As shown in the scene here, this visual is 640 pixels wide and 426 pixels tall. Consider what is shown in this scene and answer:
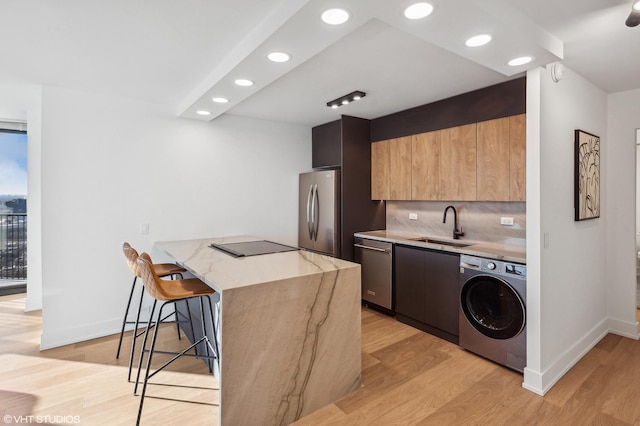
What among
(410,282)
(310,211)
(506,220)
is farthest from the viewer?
(310,211)

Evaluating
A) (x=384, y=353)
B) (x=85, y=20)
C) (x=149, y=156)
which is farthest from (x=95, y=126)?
(x=384, y=353)

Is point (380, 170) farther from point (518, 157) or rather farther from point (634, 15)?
point (634, 15)

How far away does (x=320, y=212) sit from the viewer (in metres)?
4.14

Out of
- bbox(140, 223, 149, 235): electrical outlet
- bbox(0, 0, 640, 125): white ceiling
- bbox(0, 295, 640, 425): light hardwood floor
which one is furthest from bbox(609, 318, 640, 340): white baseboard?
bbox(140, 223, 149, 235): electrical outlet

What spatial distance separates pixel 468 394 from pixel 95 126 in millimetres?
4031

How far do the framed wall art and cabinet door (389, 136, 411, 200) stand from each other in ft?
5.11

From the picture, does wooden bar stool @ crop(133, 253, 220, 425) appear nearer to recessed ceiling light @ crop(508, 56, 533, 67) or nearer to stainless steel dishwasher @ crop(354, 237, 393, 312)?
stainless steel dishwasher @ crop(354, 237, 393, 312)

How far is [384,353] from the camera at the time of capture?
9.32ft

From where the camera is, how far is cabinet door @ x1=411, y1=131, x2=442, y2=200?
3469 mm

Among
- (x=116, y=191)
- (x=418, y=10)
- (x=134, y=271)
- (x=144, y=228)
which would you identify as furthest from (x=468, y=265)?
(x=116, y=191)

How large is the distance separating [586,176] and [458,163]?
1052 mm

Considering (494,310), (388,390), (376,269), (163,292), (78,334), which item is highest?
(163,292)

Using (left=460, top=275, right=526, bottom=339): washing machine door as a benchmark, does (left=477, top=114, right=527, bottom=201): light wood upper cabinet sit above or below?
above

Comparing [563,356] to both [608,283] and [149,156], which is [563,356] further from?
[149,156]
